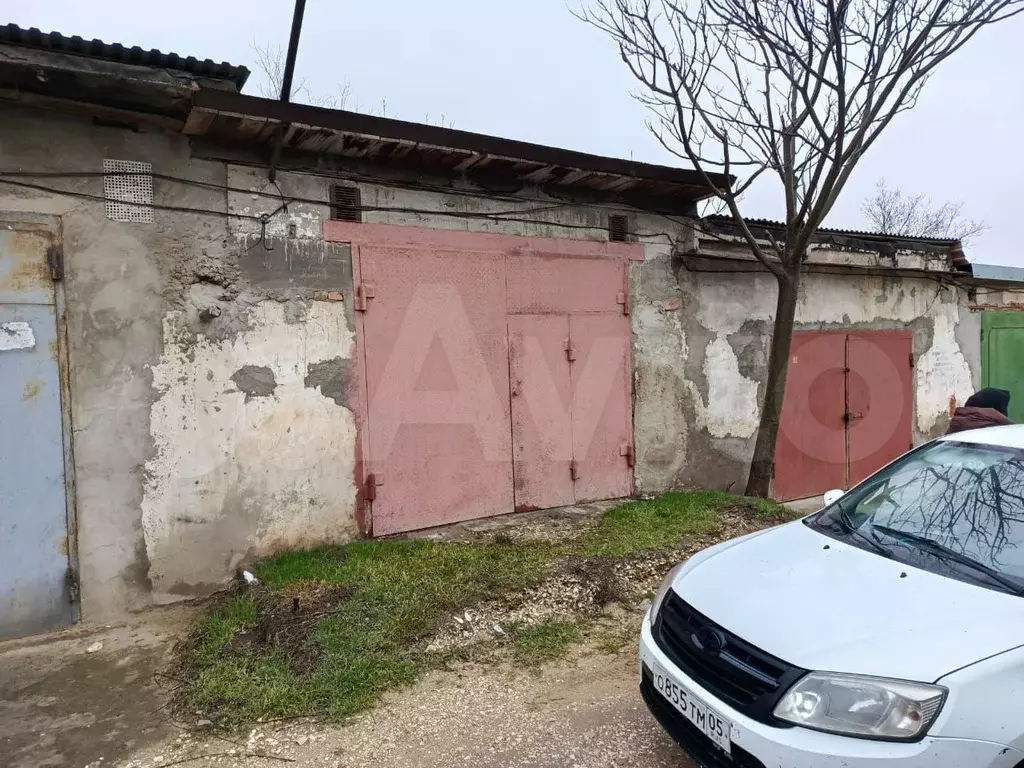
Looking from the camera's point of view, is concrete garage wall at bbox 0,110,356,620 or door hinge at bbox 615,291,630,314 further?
door hinge at bbox 615,291,630,314

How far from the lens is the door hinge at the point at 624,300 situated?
6695 millimetres

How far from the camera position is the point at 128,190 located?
179 inches

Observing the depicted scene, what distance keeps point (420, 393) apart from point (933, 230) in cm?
3154

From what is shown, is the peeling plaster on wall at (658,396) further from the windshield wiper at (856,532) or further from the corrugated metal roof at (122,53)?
the corrugated metal roof at (122,53)

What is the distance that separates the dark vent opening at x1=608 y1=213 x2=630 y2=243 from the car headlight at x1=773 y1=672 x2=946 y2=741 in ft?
17.0

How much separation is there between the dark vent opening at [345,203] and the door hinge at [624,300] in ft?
8.84

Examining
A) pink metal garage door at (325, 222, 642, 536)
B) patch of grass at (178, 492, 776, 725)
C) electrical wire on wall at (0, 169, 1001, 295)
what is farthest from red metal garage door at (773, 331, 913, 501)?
patch of grass at (178, 492, 776, 725)

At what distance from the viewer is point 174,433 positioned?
15.4 ft

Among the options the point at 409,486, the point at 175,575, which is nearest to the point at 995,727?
the point at 409,486

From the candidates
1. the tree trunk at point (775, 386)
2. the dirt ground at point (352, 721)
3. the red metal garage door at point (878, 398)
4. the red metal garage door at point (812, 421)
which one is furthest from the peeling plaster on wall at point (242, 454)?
the red metal garage door at point (878, 398)

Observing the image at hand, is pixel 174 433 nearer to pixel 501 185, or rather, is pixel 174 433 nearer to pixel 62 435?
pixel 62 435

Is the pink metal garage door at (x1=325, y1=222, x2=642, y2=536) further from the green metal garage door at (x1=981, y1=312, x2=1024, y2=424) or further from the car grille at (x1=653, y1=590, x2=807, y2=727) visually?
the green metal garage door at (x1=981, y1=312, x2=1024, y2=424)

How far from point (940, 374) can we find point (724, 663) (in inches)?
353

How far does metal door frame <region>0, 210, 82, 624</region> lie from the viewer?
14.2 feet
